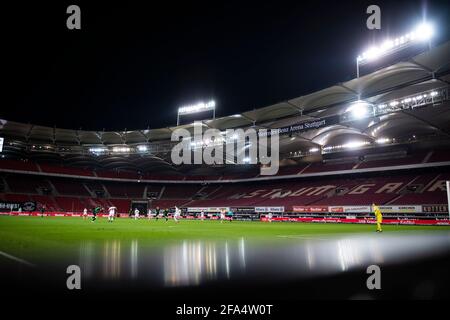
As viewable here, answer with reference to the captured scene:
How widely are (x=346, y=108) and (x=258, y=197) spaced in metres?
23.8

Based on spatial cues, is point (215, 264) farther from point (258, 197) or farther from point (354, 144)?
point (258, 197)

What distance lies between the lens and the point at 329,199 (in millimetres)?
45719

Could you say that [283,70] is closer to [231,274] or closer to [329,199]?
[329,199]

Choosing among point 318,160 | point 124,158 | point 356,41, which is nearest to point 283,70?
point 356,41

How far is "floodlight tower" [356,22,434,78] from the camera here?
101 ft

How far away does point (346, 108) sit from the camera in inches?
1615

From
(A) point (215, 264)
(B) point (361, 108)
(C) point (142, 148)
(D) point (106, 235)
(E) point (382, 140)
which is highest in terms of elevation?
(C) point (142, 148)

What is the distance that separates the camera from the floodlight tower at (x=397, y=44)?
30.7 m

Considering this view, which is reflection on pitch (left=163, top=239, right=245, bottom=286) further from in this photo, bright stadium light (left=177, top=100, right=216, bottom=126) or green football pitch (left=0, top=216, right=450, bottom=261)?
bright stadium light (left=177, top=100, right=216, bottom=126)

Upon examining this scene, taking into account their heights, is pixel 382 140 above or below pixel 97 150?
below

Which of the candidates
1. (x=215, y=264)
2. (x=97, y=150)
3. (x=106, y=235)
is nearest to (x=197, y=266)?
(x=215, y=264)

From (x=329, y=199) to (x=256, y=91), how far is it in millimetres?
20106

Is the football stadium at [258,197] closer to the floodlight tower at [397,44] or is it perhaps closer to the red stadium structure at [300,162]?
the floodlight tower at [397,44]

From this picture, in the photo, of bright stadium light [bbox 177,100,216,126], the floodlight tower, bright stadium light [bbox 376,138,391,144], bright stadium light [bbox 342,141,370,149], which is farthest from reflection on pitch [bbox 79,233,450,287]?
bright stadium light [bbox 177,100,216,126]
